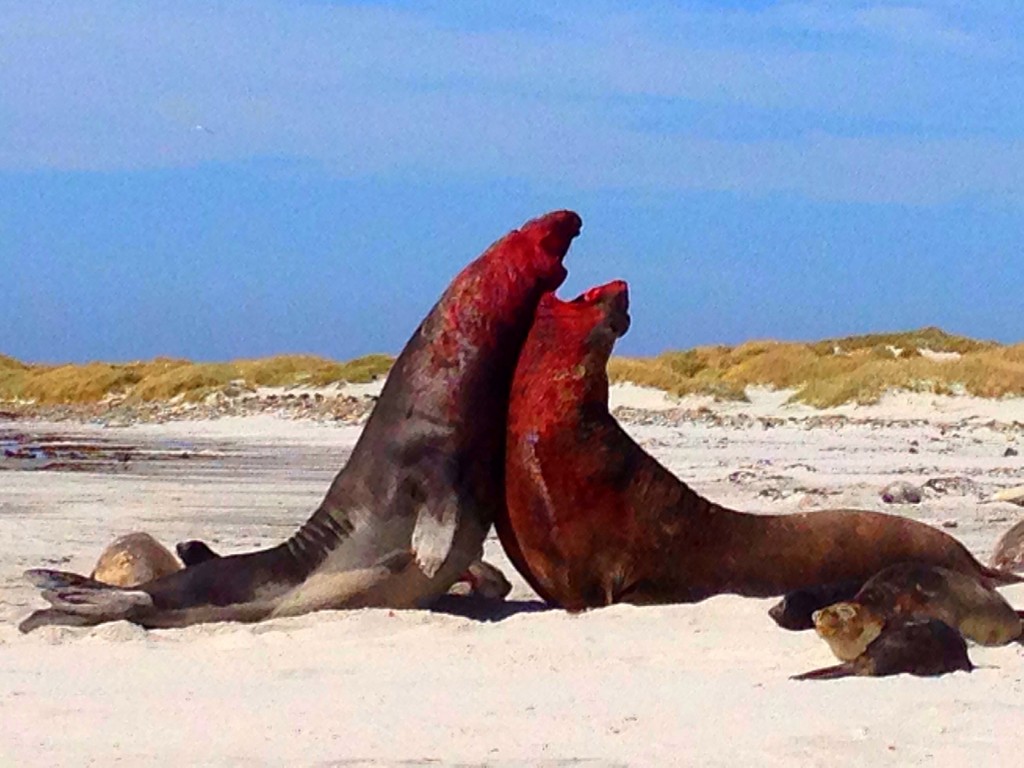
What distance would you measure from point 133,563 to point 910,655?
4061 millimetres

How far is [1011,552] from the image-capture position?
360 inches

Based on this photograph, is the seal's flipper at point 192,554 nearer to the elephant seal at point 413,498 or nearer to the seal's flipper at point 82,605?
the elephant seal at point 413,498

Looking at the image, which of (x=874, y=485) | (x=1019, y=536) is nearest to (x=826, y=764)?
(x=1019, y=536)

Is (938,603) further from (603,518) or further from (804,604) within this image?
(603,518)

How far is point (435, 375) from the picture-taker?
764cm

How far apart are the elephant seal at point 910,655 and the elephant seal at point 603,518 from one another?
1.65m

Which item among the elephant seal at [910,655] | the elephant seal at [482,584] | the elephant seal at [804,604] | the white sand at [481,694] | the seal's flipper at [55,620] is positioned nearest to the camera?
the white sand at [481,694]

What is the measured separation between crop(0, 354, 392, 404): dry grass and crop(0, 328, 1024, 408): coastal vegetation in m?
0.04

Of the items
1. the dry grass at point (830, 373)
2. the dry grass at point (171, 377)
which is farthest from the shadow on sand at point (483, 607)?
the dry grass at point (171, 377)

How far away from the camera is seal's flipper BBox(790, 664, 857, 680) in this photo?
19.3 ft

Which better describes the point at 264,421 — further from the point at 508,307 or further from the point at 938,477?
the point at 508,307

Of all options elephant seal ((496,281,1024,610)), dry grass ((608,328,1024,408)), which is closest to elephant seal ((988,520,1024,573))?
elephant seal ((496,281,1024,610))

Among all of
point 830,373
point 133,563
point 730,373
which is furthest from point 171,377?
point 133,563

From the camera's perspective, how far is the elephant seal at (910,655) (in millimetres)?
5832
